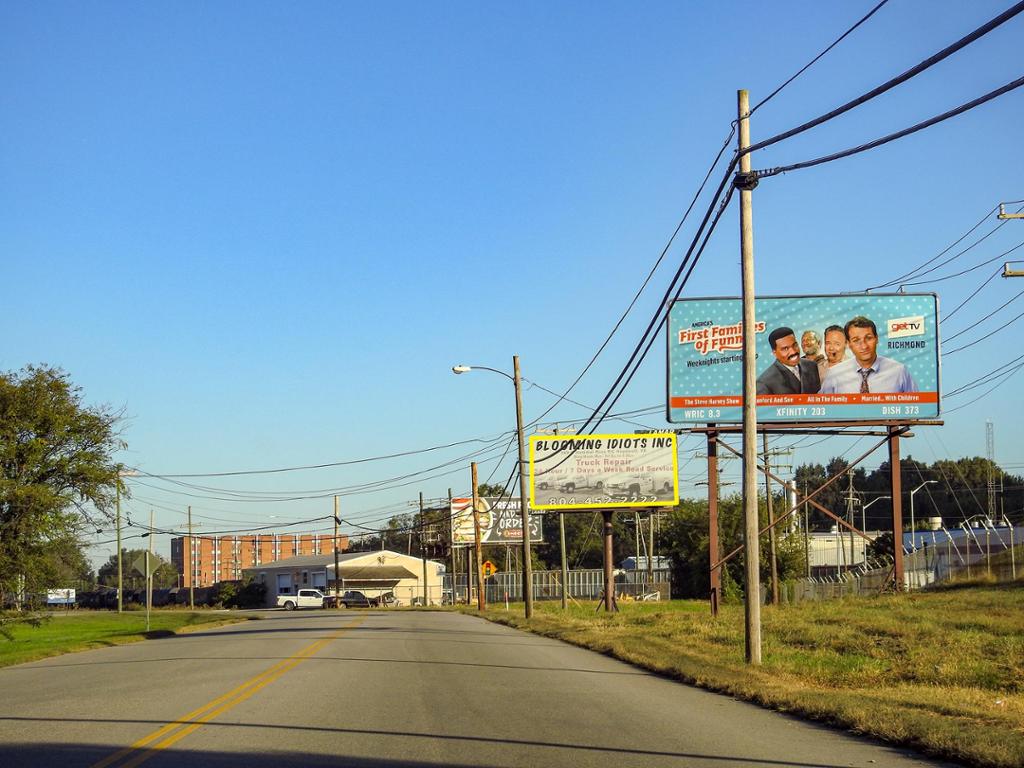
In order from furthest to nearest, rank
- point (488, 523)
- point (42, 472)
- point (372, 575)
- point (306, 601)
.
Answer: point (372, 575), point (306, 601), point (488, 523), point (42, 472)

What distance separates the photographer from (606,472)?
Answer: 187ft

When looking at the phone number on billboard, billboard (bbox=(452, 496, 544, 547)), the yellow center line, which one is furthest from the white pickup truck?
the yellow center line

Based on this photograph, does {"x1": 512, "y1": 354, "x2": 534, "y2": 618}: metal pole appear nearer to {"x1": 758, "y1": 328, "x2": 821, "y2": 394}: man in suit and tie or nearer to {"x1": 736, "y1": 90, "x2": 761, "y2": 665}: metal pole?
{"x1": 758, "y1": 328, "x2": 821, "y2": 394}: man in suit and tie

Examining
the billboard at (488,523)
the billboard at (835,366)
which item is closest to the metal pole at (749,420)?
the billboard at (835,366)

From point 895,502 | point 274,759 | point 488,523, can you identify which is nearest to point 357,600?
point 488,523

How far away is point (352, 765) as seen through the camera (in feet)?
30.1

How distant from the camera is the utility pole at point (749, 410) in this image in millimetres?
18375

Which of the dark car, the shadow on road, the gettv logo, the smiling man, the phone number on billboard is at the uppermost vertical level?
the gettv logo

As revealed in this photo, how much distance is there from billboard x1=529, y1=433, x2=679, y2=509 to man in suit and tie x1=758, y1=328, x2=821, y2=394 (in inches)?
644

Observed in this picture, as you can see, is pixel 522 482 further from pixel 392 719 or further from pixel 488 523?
pixel 488 523

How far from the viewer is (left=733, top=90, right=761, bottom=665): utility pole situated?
18.4 meters

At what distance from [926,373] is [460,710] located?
32267mm

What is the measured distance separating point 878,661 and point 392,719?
10398mm

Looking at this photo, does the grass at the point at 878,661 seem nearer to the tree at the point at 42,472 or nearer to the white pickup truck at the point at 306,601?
the tree at the point at 42,472
